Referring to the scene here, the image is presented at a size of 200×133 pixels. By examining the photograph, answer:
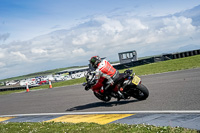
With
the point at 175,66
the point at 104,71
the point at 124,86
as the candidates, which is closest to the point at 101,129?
the point at 124,86

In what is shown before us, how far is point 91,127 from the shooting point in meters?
5.61

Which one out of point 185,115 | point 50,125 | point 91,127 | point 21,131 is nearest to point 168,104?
point 185,115

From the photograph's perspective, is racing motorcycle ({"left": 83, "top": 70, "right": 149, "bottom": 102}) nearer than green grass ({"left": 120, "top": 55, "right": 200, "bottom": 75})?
Yes

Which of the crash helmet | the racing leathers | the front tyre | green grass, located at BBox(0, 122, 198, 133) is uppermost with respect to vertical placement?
the crash helmet

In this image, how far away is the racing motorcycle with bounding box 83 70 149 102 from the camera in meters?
8.11

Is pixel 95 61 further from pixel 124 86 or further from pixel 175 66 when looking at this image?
pixel 175 66

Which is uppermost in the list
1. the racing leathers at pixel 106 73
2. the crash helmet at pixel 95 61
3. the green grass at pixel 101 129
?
the crash helmet at pixel 95 61

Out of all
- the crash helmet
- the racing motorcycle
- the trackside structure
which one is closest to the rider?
the crash helmet

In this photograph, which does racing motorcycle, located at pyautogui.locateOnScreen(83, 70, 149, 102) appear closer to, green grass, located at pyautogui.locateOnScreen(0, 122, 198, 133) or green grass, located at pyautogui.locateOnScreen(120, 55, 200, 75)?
green grass, located at pyautogui.locateOnScreen(0, 122, 198, 133)

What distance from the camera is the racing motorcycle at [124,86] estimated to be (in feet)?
26.6

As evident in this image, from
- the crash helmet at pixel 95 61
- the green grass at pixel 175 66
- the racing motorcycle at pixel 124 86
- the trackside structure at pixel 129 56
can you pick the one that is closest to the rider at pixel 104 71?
the crash helmet at pixel 95 61

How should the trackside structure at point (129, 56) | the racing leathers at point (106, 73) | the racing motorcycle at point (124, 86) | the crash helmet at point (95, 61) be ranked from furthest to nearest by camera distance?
the trackside structure at point (129, 56), the crash helmet at point (95, 61), the racing leathers at point (106, 73), the racing motorcycle at point (124, 86)

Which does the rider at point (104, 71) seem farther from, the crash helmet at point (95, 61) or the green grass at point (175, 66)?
the green grass at point (175, 66)

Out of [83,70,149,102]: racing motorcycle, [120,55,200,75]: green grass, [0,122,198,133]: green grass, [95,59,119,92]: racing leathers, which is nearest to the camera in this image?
[0,122,198,133]: green grass
